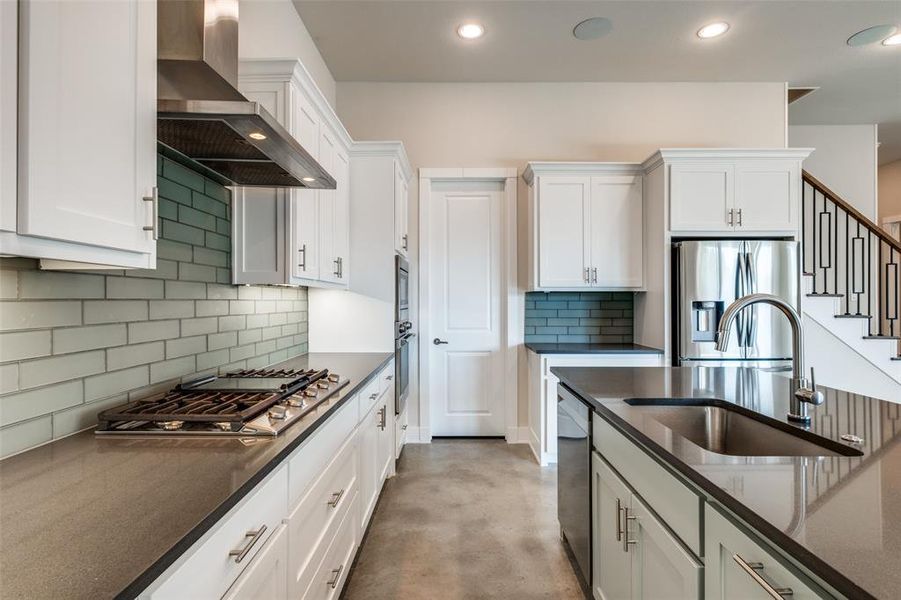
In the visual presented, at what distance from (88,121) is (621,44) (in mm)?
3555

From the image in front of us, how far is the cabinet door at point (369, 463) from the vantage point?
2098mm

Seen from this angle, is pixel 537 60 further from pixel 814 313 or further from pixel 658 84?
pixel 814 313

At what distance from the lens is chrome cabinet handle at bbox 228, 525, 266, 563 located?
0.91 metres

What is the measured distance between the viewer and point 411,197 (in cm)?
391

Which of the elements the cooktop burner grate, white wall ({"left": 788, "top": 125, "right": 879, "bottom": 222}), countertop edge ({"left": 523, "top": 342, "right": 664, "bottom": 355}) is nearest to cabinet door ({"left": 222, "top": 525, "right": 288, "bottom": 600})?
the cooktop burner grate

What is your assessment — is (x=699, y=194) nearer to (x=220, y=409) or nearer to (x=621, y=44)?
(x=621, y=44)

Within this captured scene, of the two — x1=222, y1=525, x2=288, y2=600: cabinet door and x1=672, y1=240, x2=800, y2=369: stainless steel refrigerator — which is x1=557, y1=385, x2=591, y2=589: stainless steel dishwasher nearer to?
x1=222, y1=525, x2=288, y2=600: cabinet door

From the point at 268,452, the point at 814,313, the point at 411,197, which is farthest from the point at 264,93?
the point at 814,313

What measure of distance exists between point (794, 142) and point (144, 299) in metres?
6.09

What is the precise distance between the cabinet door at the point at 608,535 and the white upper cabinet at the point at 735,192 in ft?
7.86

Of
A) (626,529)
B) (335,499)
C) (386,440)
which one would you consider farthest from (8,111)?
(386,440)

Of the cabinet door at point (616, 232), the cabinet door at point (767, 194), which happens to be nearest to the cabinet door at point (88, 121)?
the cabinet door at point (616, 232)

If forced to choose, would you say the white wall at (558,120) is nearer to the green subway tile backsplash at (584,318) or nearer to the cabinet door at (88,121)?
the green subway tile backsplash at (584,318)

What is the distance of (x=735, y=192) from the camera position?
3.32 metres
